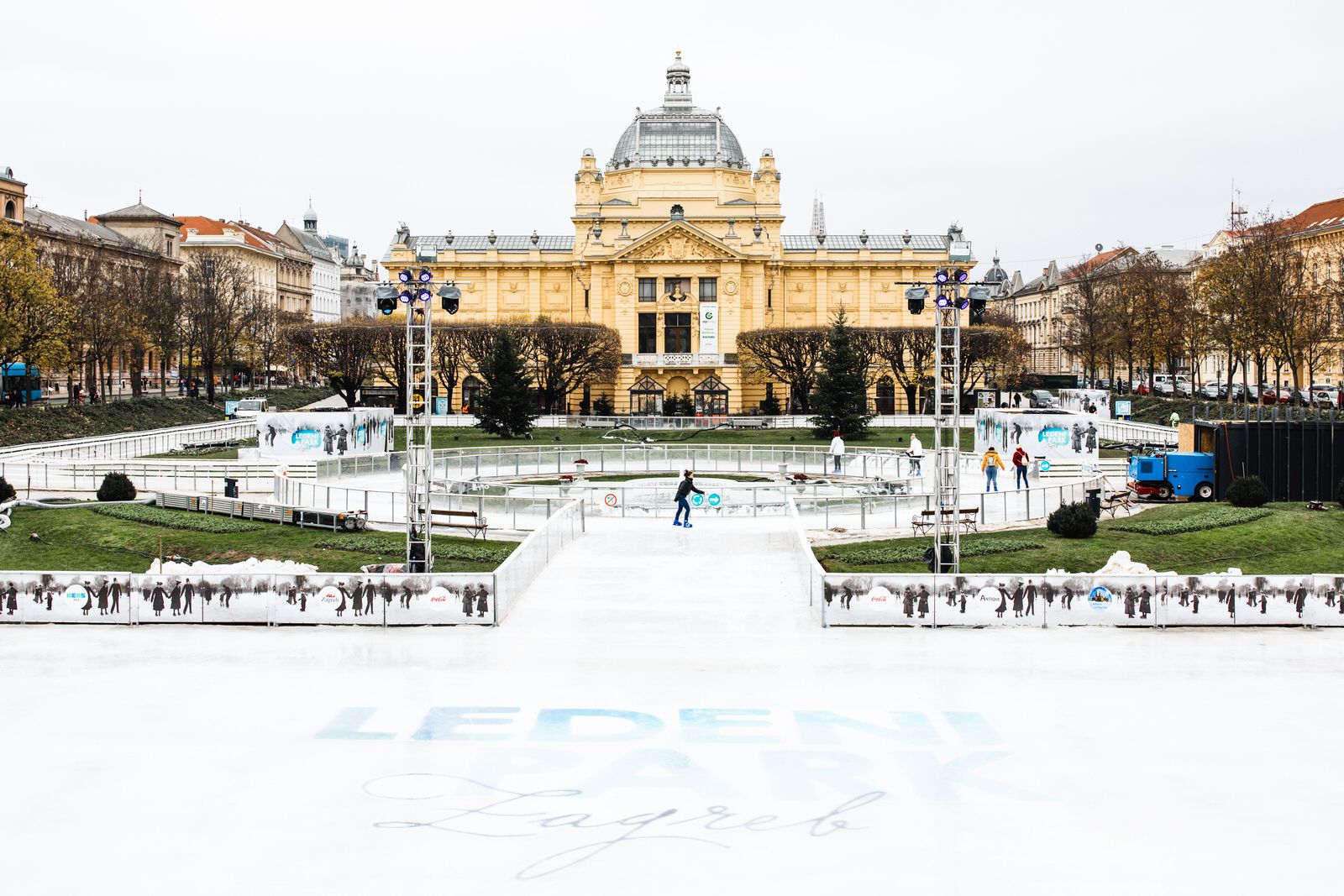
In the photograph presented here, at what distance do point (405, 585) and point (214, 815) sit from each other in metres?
10.8

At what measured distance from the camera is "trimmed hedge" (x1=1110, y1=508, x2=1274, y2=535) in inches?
1465

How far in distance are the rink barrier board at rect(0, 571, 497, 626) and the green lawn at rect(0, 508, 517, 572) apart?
568cm

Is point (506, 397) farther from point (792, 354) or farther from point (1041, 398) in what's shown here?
point (1041, 398)

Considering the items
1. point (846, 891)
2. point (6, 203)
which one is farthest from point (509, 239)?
point (846, 891)

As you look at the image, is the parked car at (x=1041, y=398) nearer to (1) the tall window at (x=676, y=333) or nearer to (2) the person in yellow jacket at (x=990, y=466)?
(1) the tall window at (x=676, y=333)

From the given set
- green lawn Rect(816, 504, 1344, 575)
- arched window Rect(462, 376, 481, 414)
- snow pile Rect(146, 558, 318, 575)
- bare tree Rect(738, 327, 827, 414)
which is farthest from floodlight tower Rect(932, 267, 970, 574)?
arched window Rect(462, 376, 481, 414)

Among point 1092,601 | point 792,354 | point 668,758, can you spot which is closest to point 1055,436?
point 1092,601

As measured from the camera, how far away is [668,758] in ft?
58.8

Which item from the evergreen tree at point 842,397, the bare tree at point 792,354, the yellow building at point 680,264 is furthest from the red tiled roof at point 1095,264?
the evergreen tree at point 842,397

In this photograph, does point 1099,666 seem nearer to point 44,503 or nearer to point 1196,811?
point 1196,811

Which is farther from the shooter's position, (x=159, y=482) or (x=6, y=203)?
(x=6, y=203)

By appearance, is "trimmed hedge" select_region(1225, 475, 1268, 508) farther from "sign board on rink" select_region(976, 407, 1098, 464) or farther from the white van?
the white van

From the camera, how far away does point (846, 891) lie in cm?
1362

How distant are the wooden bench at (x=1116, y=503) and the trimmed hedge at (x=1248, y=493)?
3228mm
